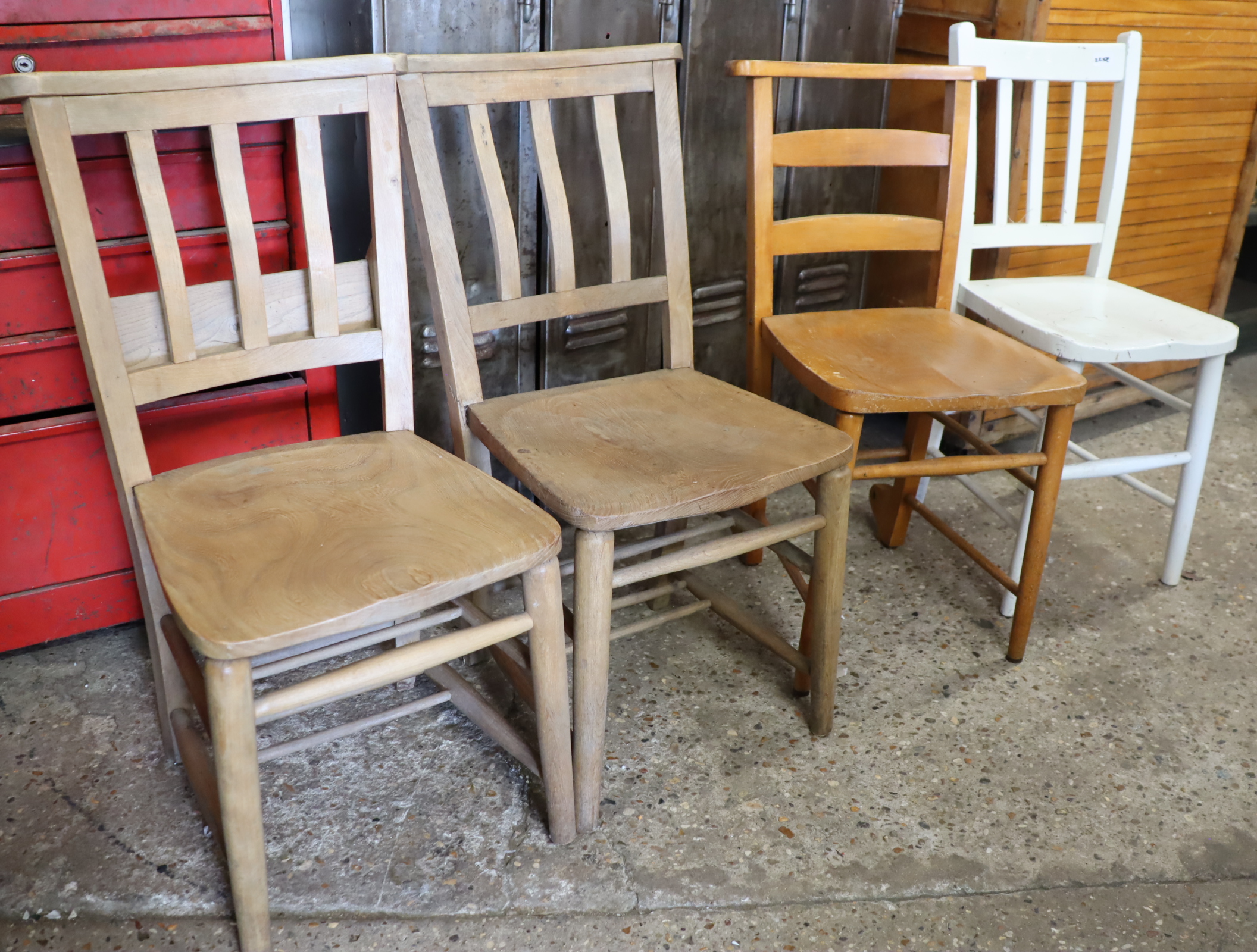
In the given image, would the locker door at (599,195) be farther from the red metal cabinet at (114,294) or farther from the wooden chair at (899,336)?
the red metal cabinet at (114,294)

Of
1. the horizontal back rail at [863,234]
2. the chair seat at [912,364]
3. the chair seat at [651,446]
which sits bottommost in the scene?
the chair seat at [651,446]

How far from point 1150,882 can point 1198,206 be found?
6.76ft

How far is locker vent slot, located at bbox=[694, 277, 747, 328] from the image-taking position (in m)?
2.35

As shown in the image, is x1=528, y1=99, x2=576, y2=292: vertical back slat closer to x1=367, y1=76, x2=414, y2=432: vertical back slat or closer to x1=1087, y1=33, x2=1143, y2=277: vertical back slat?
x1=367, y1=76, x2=414, y2=432: vertical back slat

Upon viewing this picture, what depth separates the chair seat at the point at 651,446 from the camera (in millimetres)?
1324

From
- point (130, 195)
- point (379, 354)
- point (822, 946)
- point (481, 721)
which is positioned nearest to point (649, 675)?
point (481, 721)

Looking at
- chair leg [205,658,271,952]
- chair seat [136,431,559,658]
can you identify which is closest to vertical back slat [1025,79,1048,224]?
chair seat [136,431,559,658]

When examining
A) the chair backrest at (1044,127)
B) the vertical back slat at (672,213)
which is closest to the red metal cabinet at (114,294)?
the vertical back slat at (672,213)

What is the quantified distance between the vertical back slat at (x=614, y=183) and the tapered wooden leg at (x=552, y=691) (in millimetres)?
557

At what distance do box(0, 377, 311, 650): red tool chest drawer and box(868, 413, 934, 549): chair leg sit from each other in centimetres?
116

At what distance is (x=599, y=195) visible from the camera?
6.90ft

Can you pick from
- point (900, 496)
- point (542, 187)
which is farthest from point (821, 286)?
point (542, 187)

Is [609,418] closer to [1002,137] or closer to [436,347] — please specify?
[436,347]

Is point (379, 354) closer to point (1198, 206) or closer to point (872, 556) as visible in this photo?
point (872, 556)
